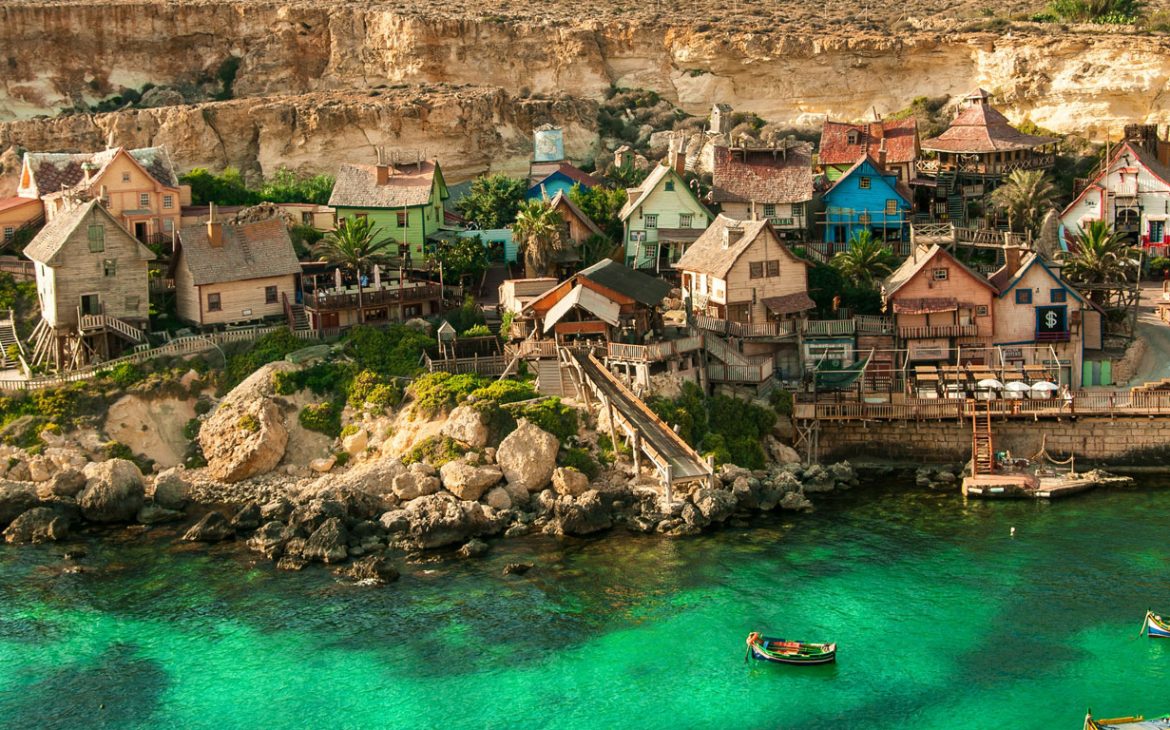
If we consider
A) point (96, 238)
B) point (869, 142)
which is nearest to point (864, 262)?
point (869, 142)

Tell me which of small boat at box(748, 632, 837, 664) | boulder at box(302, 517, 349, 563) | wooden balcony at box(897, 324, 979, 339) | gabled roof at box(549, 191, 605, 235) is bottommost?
small boat at box(748, 632, 837, 664)

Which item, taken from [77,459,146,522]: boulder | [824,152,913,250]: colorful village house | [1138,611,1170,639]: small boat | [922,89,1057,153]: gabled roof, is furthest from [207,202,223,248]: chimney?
[1138,611,1170,639]: small boat

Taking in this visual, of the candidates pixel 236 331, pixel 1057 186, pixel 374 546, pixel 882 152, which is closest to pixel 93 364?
pixel 236 331

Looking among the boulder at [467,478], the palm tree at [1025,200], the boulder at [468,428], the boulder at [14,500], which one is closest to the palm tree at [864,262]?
the palm tree at [1025,200]

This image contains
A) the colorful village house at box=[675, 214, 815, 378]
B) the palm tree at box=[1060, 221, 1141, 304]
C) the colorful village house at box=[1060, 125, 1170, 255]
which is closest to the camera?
the colorful village house at box=[675, 214, 815, 378]

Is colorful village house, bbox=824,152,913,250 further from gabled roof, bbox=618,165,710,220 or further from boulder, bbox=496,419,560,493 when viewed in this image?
boulder, bbox=496,419,560,493
